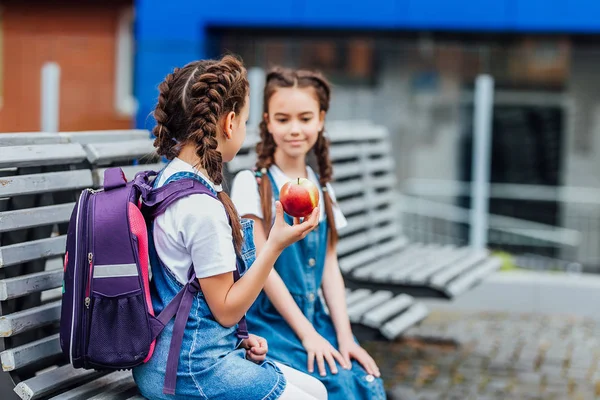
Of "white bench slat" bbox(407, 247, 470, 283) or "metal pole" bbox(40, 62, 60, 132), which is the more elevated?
"metal pole" bbox(40, 62, 60, 132)

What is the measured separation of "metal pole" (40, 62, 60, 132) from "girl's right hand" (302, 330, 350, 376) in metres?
5.69

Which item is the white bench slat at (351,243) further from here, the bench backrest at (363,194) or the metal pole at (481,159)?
the metal pole at (481,159)

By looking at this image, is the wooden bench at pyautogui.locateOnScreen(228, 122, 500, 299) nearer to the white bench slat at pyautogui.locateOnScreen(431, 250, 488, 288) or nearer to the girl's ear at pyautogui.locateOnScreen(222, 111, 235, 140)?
the white bench slat at pyautogui.locateOnScreen(431, 250, 488, 288)

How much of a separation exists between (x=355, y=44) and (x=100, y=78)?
122 inches

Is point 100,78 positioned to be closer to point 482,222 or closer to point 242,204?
point 482,222

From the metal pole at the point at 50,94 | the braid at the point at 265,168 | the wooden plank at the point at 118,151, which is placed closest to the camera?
the wooden plank at the point at 118,151

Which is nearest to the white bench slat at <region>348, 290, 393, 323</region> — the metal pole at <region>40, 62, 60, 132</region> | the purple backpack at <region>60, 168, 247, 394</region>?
the purple backpack at <region>60, 168, 247, 394</region>

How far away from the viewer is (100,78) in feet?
35.8

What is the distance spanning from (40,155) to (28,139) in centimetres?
14

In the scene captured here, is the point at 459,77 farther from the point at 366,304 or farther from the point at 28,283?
the point at 28,283

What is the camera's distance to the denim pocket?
2.82 metres

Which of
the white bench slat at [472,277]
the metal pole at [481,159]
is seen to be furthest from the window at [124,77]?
the white bench slat at [472,277]

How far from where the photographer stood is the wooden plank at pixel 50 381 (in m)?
3.09

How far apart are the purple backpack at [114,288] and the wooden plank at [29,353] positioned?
14.0 inches
